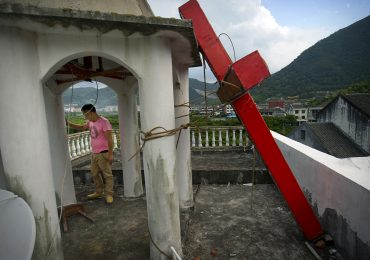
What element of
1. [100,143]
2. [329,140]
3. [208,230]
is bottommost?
[329,140]

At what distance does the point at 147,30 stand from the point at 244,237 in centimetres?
335

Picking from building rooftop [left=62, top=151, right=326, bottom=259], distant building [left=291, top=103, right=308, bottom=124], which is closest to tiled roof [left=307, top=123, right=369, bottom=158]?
building rooftop [left=62, top=151, right=326, bottom=259]

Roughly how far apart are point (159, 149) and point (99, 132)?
7.77 ft

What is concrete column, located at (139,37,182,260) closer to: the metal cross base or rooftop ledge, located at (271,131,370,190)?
the metal cross base

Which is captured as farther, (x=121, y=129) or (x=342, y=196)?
(x=121, y=129)

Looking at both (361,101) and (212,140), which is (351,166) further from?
(361,101)

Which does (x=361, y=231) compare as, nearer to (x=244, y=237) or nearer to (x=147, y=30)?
(x=244, y=237)

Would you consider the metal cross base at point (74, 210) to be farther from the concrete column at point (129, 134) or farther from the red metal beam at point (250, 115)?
the red metal beam at point (250, 115)

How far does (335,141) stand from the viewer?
91.5 ft

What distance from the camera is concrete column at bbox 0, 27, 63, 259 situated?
251cm

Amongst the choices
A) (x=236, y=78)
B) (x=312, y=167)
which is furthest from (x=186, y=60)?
(x=312, y=167)

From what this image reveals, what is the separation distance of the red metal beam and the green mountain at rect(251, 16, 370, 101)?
76.4 metres

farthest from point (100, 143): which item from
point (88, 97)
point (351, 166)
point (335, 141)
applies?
point (88, 97)

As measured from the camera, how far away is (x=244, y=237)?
388cm
